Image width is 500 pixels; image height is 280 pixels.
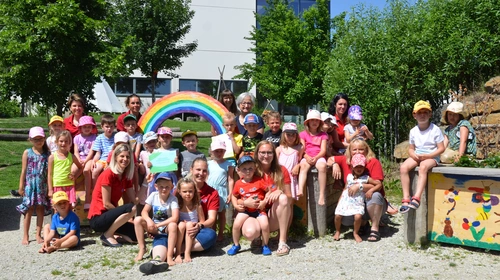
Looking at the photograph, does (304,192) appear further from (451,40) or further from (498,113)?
(451,40)

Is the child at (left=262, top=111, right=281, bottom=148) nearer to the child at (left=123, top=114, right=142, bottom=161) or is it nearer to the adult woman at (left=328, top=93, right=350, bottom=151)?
the adult woman at (left=328, top=93, right=350, bottom=151)

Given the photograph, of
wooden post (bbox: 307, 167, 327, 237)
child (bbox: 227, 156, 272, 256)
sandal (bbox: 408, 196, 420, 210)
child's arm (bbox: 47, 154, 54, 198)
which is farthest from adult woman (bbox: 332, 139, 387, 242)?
child's arm (bbox: 47, 154, 54, 198)

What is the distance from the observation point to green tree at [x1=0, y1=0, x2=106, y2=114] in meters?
13.0

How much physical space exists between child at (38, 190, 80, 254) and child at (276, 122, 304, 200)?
105 inches

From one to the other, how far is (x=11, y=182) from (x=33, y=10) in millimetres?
4563

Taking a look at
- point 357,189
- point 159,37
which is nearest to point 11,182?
point 357,189

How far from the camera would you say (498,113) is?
31.3 ft

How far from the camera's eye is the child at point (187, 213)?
5.50m

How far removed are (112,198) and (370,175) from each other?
10.6 feet

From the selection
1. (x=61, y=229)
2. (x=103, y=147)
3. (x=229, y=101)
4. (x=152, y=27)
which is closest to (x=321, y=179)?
(x=229, y=101)

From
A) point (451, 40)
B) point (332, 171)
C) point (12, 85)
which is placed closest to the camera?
point (332, 171)

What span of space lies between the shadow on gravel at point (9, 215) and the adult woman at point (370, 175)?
15.9 ft

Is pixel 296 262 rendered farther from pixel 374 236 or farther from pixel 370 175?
pixel 370 175

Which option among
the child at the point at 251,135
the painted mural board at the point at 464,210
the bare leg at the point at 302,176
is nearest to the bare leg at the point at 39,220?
the child at the point at 251,135
